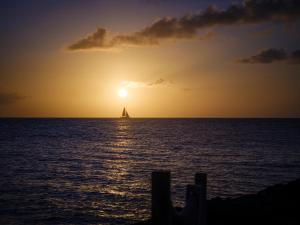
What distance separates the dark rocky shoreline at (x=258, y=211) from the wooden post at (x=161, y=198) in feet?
19.7

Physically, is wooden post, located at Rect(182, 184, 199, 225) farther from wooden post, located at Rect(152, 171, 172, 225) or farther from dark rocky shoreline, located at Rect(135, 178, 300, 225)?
dark rocky shoreline, located at Rect(135, 178, 300, 225)

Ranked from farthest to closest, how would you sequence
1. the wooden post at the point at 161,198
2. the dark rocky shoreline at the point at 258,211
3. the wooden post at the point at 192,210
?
the dark rocky shoreline at the point at 258,211 < the wooden post at the point at 192,210 < the wooden post at the point at 161,198

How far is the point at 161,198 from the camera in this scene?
493 cm

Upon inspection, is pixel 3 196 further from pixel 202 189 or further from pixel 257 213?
pixel 202 189

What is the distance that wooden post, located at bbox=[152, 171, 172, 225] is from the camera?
15.9 ft

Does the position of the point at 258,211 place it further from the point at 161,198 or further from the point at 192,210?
the point at 161,198

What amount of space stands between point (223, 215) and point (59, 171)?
27.4 metres

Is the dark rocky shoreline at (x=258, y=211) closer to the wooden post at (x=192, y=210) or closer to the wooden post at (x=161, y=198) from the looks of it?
the wooden post at (x=192, y=210)

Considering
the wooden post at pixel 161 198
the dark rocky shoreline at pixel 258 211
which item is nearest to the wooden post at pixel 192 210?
the wooden post at pixel 161 198

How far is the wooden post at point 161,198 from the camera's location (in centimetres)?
486

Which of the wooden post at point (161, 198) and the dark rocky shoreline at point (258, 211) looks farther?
the dark rocky shoreline at point (258, 211)

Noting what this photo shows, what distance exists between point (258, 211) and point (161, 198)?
834 cm

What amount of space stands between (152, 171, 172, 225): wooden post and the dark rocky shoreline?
6019mm

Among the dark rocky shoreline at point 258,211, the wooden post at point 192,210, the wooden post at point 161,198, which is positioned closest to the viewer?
the wooden post at point 161,198
